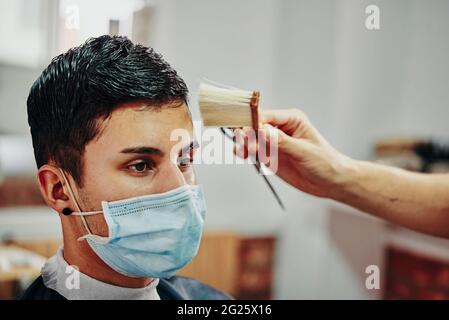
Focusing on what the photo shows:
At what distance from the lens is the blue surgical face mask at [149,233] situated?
114cm

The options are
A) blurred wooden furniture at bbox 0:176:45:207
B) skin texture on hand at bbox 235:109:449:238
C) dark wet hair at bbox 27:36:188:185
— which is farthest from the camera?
blurred wooden furniture at bbox 0:176:45:207

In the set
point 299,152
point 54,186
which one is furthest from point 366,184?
point 54,186

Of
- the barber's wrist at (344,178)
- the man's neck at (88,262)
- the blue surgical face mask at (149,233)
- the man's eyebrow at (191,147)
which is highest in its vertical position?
the man's eyebrow at (191,147)

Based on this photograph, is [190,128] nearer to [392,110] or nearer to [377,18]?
[377,18]

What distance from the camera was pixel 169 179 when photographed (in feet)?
3.81

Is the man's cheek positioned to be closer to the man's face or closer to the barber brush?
the man's face

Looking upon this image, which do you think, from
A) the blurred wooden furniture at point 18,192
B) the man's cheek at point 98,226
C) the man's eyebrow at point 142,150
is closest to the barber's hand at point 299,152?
the man's eyebrow at point 142,150

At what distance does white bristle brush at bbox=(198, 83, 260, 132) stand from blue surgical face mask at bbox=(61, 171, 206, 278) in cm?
18

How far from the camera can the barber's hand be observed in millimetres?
1254

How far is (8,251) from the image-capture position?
1.76 m

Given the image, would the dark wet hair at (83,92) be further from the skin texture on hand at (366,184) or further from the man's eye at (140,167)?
the skin texture on hand at (366,184)

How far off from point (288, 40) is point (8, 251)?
52.8 inches

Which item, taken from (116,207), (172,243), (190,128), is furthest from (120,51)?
(172,243)

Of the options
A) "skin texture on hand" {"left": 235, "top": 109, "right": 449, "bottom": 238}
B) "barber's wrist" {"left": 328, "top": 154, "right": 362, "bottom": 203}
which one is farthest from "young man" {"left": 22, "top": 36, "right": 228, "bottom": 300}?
"barber's wrist" {"left": 328, "top": 154, "right": 362, "bottom": 203}
